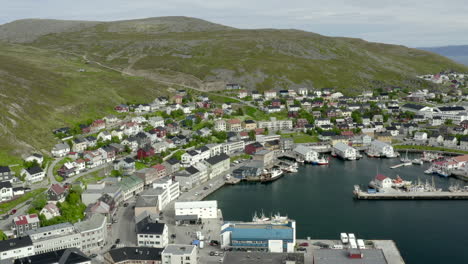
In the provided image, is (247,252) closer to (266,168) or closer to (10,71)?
(266,168)

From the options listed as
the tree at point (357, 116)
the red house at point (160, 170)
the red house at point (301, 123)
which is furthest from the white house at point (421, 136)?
the red house at point (160, 170)

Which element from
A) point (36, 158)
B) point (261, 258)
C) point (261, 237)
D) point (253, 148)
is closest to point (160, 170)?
point (36, 158)

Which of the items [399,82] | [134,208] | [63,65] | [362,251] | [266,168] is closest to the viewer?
[362,251]

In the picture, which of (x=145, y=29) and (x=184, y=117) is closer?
(x=184, y=117)

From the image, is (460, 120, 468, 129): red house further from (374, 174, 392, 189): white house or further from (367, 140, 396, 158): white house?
(374, 174, 392, 189): white house

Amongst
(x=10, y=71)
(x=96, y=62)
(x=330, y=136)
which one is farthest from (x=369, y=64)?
(x=10, y=71)

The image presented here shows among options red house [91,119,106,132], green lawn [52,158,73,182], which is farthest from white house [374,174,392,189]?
red house [91,119,106,132]
